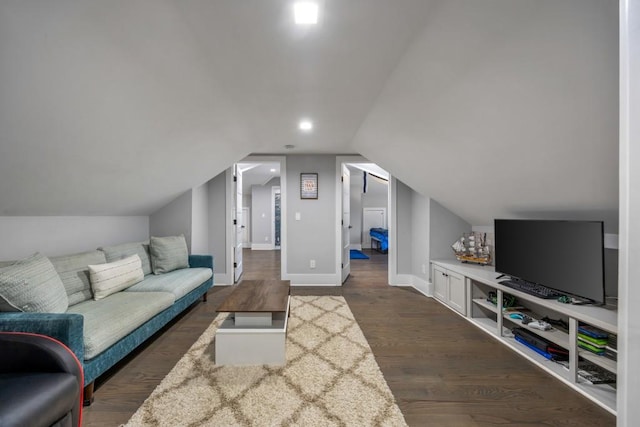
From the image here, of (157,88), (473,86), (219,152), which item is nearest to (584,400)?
(473,86)

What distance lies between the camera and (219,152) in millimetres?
3234

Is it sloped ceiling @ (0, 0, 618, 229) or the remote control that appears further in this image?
the remote control

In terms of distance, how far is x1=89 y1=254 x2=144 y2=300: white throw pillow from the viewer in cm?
225

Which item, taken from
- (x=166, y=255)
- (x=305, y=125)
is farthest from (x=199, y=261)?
(x=305, y=125)

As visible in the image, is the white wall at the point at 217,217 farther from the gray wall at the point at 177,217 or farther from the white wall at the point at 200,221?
the gray wall at the point at 177,217

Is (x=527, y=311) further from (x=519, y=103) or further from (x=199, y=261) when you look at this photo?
(x=199, y=261)

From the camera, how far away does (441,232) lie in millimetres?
3719

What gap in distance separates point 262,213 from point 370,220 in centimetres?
364

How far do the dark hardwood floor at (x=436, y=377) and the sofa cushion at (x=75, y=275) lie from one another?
0.68 m

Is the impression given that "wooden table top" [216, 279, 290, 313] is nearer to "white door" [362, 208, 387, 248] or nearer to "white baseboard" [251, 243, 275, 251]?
"white baseboard" [251, 243, 275, 251]

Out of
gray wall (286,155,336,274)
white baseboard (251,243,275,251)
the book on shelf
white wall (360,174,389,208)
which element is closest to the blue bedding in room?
white wall (360,174,389,208)

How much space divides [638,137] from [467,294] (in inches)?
102

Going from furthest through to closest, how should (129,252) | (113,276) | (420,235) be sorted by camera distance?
(420,235), (129,252), (113,276)

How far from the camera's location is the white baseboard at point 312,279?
4.32 metres
